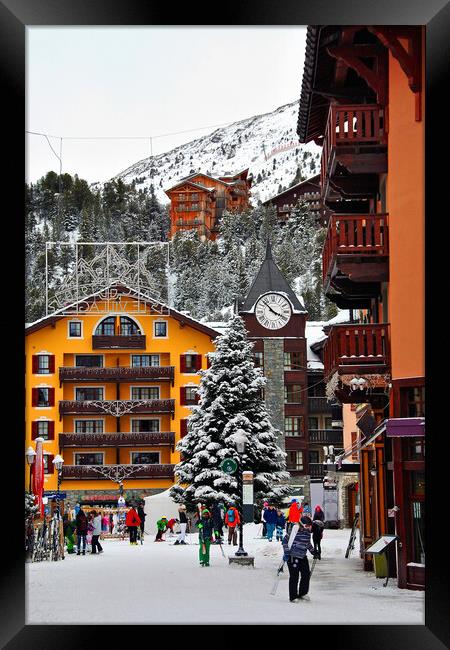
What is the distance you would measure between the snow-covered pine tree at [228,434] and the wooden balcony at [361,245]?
937 inches

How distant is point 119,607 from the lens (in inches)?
597

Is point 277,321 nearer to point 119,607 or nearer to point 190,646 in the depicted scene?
point 119,607

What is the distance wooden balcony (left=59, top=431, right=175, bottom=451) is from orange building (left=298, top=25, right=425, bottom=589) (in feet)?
111

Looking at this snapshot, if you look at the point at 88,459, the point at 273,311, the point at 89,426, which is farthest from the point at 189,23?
the point at 273,311

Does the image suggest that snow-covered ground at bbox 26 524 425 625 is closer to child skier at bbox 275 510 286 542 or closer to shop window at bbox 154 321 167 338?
child skier at bbox 275 510 286 542

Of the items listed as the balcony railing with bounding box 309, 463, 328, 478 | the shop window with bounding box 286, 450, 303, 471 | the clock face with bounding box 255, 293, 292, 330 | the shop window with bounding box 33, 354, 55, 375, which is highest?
the clock face with bounding box 255, 293, 292, 330

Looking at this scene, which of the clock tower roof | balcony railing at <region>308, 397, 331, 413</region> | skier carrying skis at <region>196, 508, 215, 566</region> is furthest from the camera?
the clock tower roof

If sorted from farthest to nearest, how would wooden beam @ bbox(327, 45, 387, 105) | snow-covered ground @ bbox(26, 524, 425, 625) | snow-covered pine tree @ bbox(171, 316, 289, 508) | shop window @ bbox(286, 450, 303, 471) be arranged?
1. shop window @ bbox(286, 450, 303, 471)
2. snow-covered pine tree @ bbox(171, 316, 289, 508)
3. wooden beam @ bbox(327, 45, 387, 105)
4. snow-covered ground @ bbox(26, 524, 425, 625)

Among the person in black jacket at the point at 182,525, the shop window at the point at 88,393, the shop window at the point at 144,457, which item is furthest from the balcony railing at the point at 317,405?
the person in black jacket at the point at 182,525

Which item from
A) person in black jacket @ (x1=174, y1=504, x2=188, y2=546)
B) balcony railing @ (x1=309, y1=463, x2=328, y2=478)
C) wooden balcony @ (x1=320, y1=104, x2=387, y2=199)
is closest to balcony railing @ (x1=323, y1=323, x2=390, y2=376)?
wooden balcony @ (x1=320, y1=104, x2=387, y2=199)

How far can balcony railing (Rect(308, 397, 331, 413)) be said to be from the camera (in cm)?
6372

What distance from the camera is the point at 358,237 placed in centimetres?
1947

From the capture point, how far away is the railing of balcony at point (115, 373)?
192 feet
